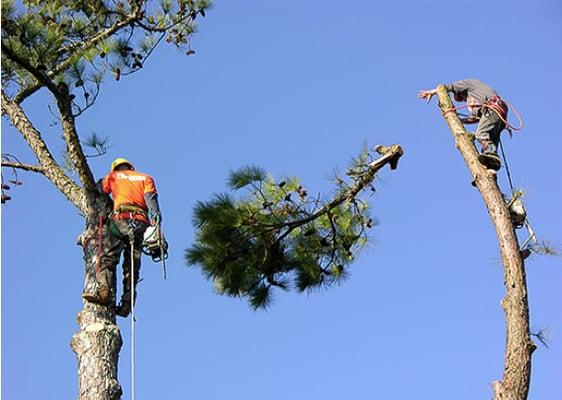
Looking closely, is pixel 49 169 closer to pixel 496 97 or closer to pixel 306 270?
pixel 306 270

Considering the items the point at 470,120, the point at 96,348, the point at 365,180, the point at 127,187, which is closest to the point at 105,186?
the point at 127,187

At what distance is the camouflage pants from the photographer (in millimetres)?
5676

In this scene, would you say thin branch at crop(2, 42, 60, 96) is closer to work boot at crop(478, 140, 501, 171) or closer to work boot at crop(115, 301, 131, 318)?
work boot at crop(115, 301, 131, 318)

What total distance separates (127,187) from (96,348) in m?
1.03

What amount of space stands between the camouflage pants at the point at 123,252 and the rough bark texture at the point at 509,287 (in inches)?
68.5

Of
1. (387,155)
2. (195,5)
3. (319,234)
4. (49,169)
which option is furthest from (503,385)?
(195,5)

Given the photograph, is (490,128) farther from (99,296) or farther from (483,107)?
(99,296)

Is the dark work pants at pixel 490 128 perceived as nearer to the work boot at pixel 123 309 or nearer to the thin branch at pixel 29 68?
the work boot at pixel 123 309

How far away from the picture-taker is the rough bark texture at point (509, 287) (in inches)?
176

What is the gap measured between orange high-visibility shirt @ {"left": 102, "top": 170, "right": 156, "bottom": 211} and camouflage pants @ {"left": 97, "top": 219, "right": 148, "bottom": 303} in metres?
0.14

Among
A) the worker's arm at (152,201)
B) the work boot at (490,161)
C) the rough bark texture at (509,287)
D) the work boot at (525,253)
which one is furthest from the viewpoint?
the worker's arm at (152,201)

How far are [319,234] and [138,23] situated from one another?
1.65 meters

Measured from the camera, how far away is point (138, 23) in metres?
6.58

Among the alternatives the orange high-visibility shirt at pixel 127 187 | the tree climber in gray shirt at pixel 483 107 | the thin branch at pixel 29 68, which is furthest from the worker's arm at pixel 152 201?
the tree climber in gray shirt at pixel 483 107
